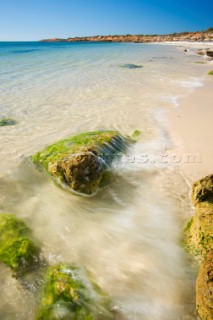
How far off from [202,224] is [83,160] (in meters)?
2.28

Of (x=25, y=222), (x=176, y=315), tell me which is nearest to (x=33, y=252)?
(x=25, y=222)

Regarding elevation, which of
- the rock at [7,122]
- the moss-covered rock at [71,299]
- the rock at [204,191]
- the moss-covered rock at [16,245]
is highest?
the rock at [7,122]

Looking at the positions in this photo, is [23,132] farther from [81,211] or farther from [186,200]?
[186,200]

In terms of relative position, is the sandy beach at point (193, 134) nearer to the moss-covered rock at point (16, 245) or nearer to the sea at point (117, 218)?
the sea at point (117, 218)

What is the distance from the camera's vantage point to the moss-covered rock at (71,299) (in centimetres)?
284

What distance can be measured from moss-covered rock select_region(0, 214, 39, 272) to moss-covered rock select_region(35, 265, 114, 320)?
0.38 metres

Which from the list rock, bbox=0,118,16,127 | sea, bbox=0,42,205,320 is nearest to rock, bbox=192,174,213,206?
sea, bbox=0,42,205,320

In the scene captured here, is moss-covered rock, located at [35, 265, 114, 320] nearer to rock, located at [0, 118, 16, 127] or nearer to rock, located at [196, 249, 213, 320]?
rock, located at [196, 249, 213, 320]

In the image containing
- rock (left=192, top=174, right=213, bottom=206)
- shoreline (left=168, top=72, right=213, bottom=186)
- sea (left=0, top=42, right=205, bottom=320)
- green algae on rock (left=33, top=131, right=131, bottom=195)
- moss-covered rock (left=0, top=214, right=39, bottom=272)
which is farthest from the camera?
shoreline (left=168, top=72, right=213, bottom=186)

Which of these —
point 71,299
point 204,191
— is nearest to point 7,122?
point 204,191

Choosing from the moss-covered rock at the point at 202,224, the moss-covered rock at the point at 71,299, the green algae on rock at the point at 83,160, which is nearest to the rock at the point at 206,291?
the moss-covered rock at the point at 202,224

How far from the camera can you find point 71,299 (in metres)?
2.95

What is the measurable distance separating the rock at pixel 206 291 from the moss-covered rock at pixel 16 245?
2.04 metres

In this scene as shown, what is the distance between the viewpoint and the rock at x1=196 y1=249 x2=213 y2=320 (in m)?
2.54
